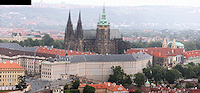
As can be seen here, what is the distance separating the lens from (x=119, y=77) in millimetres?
87938

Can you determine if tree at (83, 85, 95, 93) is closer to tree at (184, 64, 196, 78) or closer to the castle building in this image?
tree at (184, 64, 196, 78)

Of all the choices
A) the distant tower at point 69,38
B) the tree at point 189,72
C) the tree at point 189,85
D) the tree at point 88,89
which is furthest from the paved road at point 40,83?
the tree at point 189,72

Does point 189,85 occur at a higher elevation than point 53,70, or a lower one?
lower

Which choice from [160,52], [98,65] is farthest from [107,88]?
[160,52]

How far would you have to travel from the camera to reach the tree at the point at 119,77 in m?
86.1

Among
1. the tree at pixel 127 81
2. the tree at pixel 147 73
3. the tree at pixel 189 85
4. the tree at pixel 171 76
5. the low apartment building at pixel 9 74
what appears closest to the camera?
the low apartment building at pixel 9 74

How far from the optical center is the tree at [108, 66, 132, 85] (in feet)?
283

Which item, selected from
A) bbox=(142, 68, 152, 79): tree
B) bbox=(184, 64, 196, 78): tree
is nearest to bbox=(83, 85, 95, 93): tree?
bbox=(142, 68, 152, 79): tree

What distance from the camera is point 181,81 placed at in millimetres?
95000

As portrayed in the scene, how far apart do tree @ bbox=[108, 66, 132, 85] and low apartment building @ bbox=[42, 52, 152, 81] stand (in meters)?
3.01

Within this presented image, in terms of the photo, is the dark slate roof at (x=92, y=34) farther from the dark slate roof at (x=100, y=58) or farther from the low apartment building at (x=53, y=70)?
the low apartment building at (x=53, y=70)

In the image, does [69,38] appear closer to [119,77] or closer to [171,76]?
[119,77]

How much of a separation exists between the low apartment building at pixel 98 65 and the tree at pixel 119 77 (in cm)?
301

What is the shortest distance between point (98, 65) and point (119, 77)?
24.5 ft
